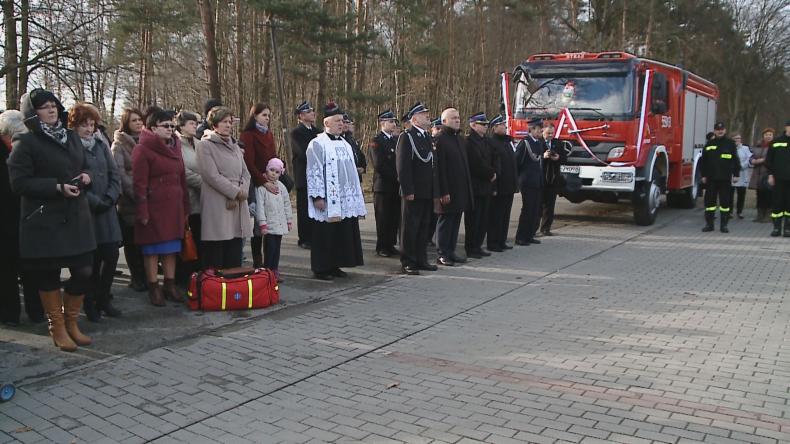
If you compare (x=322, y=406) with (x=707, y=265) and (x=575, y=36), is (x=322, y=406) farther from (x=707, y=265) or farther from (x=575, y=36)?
(x=575, y=36)

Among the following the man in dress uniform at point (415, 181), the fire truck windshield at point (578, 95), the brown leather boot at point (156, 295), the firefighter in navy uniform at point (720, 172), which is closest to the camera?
the brown leather boot at point (156, 295)

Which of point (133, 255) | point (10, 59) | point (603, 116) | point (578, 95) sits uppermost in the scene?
point (10, 59)

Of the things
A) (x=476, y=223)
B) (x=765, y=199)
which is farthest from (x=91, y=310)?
(x=765, y=199)

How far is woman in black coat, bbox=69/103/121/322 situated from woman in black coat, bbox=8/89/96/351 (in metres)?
0.28

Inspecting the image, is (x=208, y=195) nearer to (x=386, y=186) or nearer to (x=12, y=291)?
(x=12, y=291)

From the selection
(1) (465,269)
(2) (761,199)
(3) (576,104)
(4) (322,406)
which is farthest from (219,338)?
(2) (761,199)

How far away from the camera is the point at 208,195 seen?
6902mm

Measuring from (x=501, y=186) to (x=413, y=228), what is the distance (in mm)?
2393

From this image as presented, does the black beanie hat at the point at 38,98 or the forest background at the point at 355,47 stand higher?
the forest background at the point at 355,47

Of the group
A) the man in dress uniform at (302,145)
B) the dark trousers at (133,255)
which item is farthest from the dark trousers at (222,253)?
the man in dress uniform at (302,145)

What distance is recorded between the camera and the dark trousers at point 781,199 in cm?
1251

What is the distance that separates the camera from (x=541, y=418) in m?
4.25

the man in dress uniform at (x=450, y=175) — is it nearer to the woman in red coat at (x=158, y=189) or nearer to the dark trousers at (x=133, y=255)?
the woman in red coat at (x=158, y=189)

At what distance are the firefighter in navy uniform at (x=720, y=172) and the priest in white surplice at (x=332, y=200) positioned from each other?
27.4 ft
